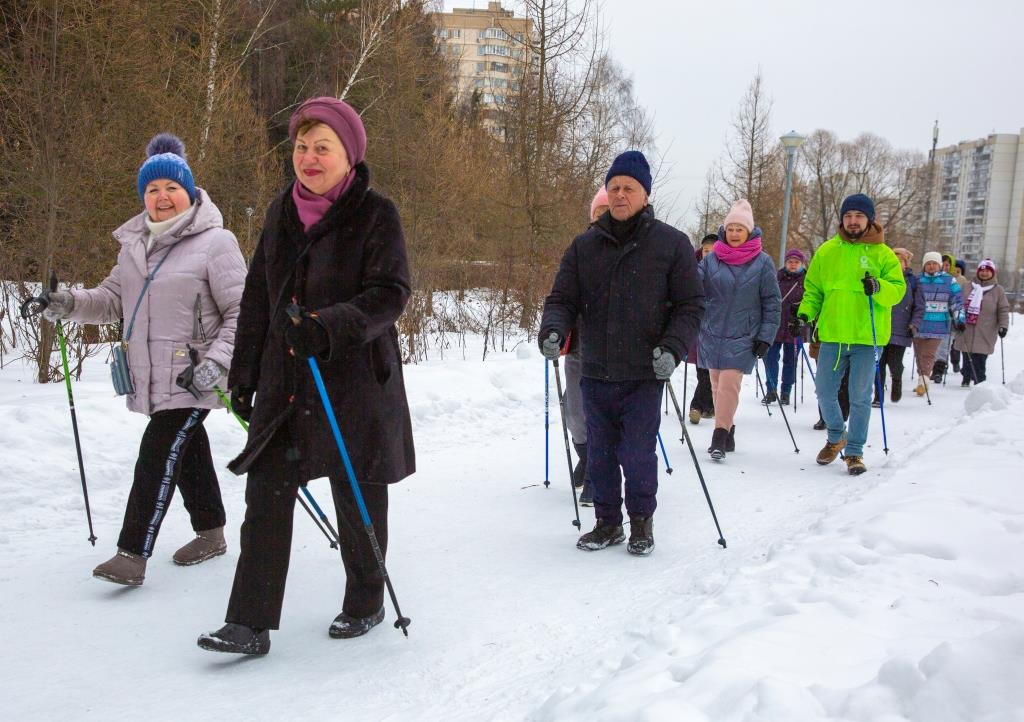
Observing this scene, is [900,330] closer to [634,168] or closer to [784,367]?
[784,367]

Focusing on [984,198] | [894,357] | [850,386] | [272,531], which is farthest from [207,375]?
[984,198]

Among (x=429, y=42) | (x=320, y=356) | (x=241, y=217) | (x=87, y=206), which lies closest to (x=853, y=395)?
(x=320, y=356)

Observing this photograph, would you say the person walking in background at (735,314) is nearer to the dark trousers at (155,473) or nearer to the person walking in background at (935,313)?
the dark trousers at (155,473)

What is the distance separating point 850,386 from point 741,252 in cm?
146

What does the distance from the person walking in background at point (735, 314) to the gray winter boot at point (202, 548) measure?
4.17 meters

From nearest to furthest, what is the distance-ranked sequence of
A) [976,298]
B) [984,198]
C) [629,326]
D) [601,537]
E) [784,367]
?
[629,326], [601,537], [784,367], [976,298], [984,198]

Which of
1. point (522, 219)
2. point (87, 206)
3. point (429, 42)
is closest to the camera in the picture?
point (87, 206)

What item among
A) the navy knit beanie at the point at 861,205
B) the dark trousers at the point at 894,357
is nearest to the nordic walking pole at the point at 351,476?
the navy knit beanie at the point at 861,205

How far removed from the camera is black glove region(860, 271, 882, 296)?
6180mm

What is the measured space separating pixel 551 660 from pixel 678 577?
1.13 meters

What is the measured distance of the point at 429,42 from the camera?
2062 centimetres

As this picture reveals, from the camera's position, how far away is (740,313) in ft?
22.3

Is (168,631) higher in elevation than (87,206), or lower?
lower

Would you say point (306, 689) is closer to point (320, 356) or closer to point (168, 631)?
point (168, 631)
